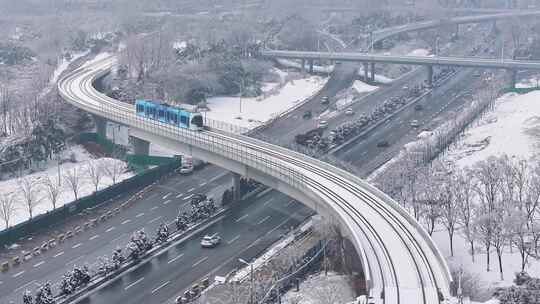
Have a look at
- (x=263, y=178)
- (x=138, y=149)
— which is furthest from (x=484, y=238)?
(x=138, y=149)

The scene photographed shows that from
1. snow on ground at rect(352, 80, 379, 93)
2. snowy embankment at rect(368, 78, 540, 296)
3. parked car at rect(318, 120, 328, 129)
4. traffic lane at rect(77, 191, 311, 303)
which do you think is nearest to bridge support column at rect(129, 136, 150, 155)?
traffic lane at rect(77, 191, 311, 303)

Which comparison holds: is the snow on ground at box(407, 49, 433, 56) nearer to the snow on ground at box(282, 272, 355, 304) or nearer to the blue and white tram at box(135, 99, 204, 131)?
the blue and white tram at box(135, 99, 204, 131)

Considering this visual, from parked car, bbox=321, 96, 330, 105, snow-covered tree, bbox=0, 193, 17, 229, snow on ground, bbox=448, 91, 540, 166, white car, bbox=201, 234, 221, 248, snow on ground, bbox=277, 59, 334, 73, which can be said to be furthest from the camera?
Answer: snow on ground, bbox=277, 59, 334, 73

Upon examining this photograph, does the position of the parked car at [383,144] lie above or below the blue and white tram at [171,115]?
below

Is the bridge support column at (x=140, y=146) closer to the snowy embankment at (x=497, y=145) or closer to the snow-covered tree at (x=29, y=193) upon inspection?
the snow-covered tree at (x=29, y=193)

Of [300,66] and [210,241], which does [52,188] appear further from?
[300,66]

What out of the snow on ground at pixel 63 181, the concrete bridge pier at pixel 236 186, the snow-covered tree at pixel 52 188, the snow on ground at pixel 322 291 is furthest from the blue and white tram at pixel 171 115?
the snow on ground at pixel 322 291
